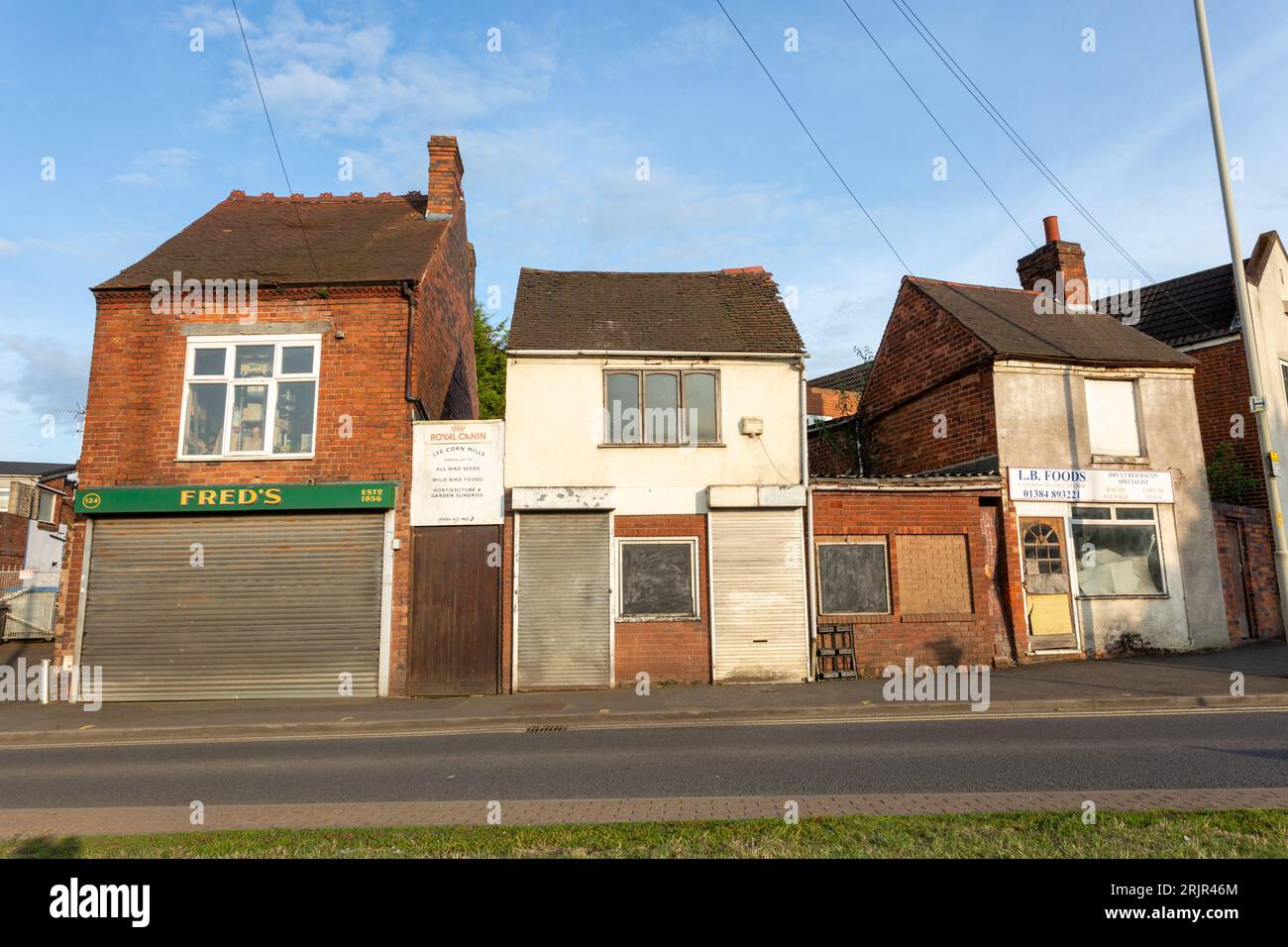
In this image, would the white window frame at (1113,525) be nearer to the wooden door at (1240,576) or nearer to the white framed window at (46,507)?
the wooden door at (1240,576)

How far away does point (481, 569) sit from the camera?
1458 centimetres

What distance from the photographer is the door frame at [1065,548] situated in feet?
51.5

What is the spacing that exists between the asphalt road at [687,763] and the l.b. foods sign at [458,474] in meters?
5.04

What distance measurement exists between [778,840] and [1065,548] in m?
14.0

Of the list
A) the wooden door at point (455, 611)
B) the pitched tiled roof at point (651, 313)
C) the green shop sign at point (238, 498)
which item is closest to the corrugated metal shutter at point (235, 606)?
the green shop sign at point (238, 498)

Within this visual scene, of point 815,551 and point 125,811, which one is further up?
point 815,551

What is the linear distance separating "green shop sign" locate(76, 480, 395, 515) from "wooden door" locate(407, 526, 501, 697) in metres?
1.27

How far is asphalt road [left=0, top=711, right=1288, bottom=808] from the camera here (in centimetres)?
685

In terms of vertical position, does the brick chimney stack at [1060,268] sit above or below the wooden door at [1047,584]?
above

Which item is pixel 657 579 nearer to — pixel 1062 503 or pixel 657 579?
pixel 657 579

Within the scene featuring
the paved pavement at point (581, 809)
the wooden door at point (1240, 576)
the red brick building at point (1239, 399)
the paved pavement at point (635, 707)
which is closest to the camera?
the paved pavement at point (581, 809)

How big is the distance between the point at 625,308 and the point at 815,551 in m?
6.49

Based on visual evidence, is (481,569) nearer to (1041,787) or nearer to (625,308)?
(625,308)
